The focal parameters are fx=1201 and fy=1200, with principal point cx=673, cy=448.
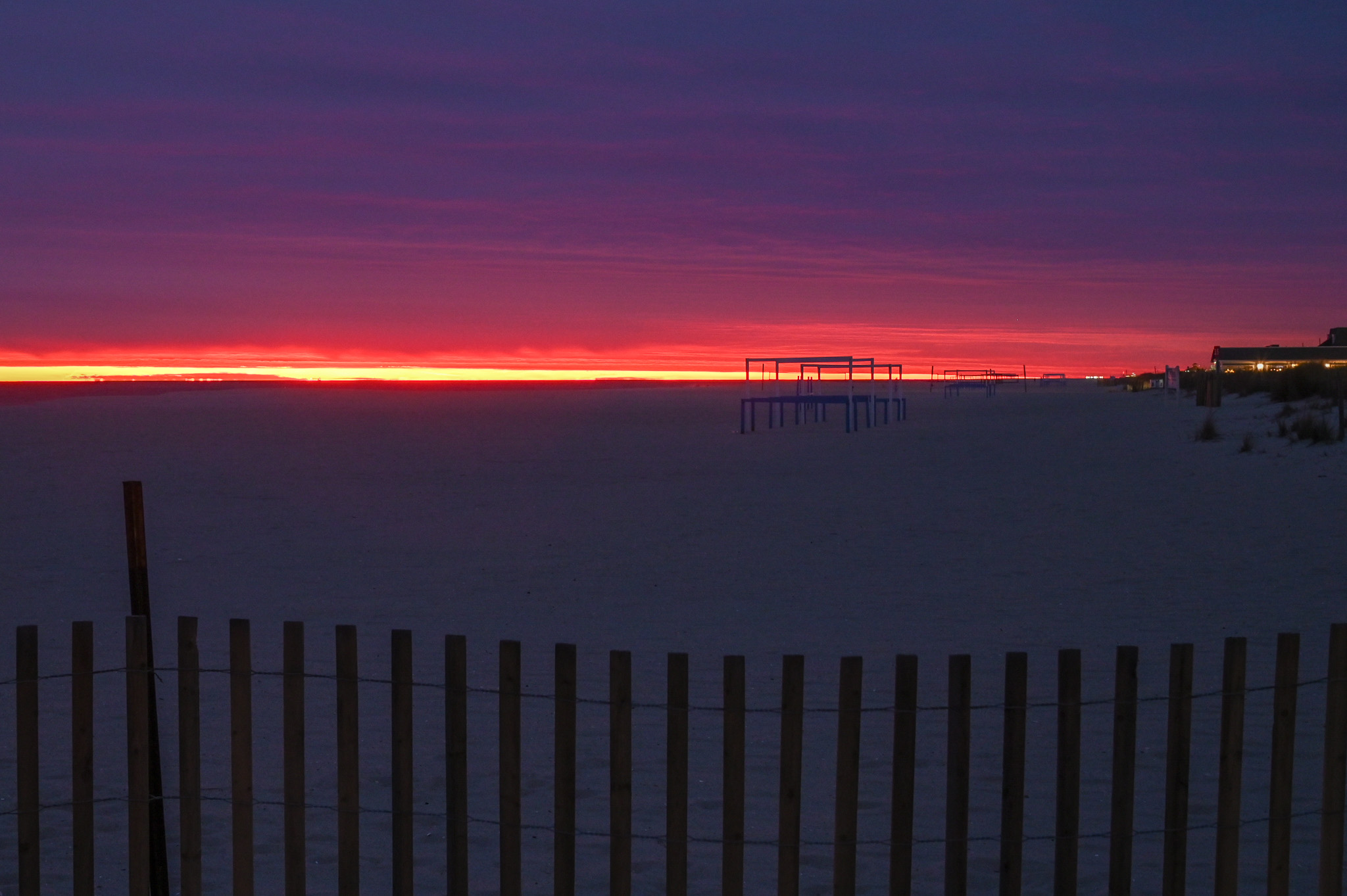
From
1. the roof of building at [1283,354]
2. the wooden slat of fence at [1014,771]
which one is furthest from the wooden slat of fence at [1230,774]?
the roof of building at [1283,354]

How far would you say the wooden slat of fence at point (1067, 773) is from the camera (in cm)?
328

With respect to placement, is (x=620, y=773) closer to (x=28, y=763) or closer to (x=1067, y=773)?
(x=1067, y=773)

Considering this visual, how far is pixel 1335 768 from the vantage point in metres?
3.55

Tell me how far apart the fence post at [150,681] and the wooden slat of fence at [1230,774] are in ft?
10.2

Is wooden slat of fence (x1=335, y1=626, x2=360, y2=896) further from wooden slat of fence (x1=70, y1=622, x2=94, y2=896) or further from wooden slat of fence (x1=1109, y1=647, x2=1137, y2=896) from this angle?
wooden slat of fence (x1=1109, y1=647, x2=1137, y2=896)

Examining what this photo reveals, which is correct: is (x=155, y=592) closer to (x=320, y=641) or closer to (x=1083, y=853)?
(x=320, y=641)

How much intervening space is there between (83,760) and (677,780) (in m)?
1.70

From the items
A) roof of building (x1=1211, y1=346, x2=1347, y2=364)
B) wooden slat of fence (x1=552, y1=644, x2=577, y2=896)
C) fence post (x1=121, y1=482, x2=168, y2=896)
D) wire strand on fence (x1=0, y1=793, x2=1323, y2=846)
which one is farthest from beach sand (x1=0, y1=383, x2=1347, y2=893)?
roof of building (x1=1211, y1=346, x2=1347, y2=364)

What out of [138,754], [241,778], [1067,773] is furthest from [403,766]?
[1067,773]

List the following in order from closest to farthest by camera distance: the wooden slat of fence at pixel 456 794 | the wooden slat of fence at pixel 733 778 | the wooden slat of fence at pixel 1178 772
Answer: the wooden slat of fence at pixel 733 778 < the wooden slat of fence at pixel 1178 772 < the wooden slat of fence at pixel 456 794

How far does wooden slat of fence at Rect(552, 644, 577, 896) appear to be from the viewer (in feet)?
10.9

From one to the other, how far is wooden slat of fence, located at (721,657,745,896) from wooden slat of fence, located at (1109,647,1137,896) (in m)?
1.03

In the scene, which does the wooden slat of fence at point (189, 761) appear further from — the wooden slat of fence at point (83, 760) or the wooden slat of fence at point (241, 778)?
the wooden slat of fence at point (83, 760)

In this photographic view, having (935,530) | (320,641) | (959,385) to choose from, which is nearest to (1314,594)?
(935,530)
